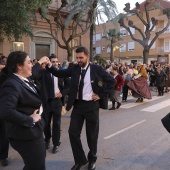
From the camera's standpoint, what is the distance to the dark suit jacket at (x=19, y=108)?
7.79 ft

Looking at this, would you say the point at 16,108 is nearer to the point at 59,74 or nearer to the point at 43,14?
the point at 59,74

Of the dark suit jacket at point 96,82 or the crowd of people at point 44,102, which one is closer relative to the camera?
the crowd of people at point 44,102

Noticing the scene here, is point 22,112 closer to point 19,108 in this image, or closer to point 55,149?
point 19,108

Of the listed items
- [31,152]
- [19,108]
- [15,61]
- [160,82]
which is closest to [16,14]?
[160,82]

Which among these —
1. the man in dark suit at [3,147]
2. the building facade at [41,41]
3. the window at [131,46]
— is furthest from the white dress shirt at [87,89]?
the window at [131,46]

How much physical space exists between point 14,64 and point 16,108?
465 millimetres

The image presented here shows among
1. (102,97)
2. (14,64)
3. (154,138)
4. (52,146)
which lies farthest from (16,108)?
(154,138)

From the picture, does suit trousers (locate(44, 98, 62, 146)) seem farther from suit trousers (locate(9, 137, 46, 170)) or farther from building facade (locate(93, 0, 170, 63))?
building facade (locate(93, 0, 170, 63))

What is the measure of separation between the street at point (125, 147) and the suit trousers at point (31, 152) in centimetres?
164

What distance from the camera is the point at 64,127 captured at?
22.8 feet

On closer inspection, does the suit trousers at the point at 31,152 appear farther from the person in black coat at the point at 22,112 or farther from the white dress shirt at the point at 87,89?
the white dress shirt at the point at 87,89

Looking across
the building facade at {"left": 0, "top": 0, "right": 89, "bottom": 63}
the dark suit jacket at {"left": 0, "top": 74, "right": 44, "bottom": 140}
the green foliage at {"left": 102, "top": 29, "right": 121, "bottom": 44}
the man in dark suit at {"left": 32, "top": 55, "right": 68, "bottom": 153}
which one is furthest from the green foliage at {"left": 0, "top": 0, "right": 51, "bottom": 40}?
the green foliage at {"left": 102, "top": 29, "right": 121, "bottom": 44}

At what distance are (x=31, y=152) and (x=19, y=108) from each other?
45 centimetres

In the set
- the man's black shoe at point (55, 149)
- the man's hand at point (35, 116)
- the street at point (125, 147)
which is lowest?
the street at point (125, 147)
